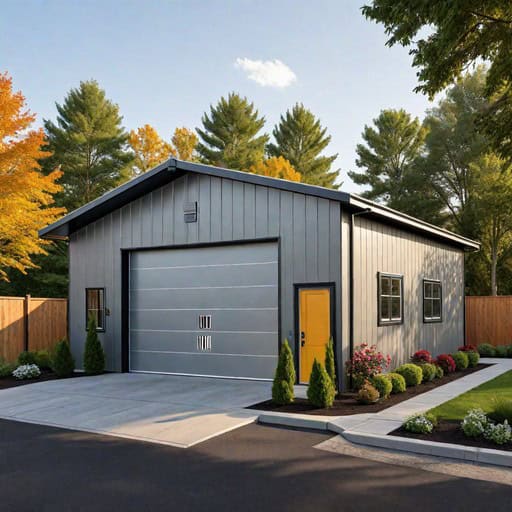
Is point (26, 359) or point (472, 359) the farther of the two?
point (472, 359)

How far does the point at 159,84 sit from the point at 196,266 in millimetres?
11299

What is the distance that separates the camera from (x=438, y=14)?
8.64 m

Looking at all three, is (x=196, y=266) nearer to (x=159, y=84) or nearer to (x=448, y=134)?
(x=159, y=84)

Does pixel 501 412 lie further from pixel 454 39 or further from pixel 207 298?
pixel 207 298

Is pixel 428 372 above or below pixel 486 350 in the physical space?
above

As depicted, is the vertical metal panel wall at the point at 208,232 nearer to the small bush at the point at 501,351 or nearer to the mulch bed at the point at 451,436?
the mulch bed at the point at 451,436

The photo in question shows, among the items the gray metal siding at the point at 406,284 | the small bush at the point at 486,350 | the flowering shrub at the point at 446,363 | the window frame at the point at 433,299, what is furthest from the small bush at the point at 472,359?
the small bush at the point at 486,350

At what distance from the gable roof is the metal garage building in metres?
A: 0.03

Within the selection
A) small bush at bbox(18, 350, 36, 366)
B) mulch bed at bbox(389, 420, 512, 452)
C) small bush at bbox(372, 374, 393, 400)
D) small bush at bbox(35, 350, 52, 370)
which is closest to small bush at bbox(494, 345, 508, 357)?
small bush at bbox(372, 374, 393, 400)

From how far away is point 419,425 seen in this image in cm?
749

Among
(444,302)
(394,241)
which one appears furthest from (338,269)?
(444,302)

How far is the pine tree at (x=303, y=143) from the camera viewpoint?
128 ft

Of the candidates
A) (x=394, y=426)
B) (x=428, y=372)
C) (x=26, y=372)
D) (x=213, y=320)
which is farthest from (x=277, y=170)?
(x=394, y=426)

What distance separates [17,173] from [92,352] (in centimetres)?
958
